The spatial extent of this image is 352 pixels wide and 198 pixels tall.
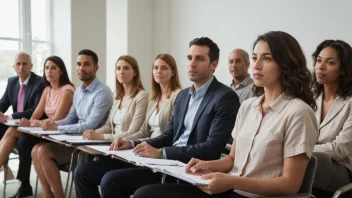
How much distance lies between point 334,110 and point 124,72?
1.74 m

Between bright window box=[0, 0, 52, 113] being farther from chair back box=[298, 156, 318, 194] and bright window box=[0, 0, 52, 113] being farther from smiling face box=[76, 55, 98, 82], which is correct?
chair back box=[298, 156, 318, 194]

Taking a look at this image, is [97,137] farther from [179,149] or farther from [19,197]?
[19,197]

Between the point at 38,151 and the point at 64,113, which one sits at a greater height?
the point at 64,113

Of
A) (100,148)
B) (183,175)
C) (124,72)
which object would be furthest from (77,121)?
(183,175)

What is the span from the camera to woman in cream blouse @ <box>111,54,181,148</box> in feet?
9.56

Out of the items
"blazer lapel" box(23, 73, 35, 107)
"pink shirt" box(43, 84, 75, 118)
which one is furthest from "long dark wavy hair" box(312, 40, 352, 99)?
"blazer lapel" box(23, 73, 35, 107)

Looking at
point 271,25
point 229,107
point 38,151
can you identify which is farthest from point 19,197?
point 271,25

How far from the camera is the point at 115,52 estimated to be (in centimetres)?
586

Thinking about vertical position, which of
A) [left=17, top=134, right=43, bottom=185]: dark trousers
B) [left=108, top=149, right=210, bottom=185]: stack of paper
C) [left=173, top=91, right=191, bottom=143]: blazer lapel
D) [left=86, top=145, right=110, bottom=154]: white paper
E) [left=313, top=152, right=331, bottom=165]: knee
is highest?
[left=173, top=91, right=191, bottom=143]: blazer lapel

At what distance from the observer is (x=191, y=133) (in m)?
2.30

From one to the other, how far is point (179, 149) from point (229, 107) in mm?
391

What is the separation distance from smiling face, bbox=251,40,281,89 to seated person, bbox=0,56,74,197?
2615 millimetres

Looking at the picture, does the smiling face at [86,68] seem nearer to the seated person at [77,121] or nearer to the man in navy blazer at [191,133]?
the seated person at [77,121]


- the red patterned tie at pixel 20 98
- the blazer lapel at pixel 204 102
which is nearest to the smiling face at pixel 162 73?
the blazer lapel at pixel 204 102
